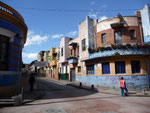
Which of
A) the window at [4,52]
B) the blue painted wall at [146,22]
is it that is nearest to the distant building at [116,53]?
the blue painted wall at [146,22]

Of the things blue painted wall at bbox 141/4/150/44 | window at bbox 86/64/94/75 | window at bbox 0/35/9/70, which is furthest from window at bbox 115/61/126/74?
window at bbox 0/35/9/70

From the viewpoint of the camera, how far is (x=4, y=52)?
9898mm

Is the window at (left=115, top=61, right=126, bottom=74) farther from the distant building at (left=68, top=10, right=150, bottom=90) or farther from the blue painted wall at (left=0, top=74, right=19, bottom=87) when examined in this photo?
the blue painted wall at (left=0, top=74, right=19, bottom=87)

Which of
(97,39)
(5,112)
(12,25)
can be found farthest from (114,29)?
(5,112)

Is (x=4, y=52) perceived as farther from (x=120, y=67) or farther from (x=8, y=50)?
(x=120, y=67)

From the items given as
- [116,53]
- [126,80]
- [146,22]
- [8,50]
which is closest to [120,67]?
[126,80]

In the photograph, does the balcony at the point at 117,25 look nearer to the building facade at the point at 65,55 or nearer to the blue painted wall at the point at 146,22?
the blue painted wall at the point at 146,22

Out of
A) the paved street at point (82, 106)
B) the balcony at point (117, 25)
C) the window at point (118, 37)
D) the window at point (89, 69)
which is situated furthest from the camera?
the window at point (89, 69)

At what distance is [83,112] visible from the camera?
19.8 feet

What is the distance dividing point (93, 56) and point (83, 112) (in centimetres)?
1167

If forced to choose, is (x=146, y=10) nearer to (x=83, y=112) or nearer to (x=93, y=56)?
(x=93, y=56)

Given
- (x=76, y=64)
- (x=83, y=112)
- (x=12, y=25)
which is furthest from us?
(x=76, y=64)

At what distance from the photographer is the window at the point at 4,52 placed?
959 centimetres

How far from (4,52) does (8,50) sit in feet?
1.23
